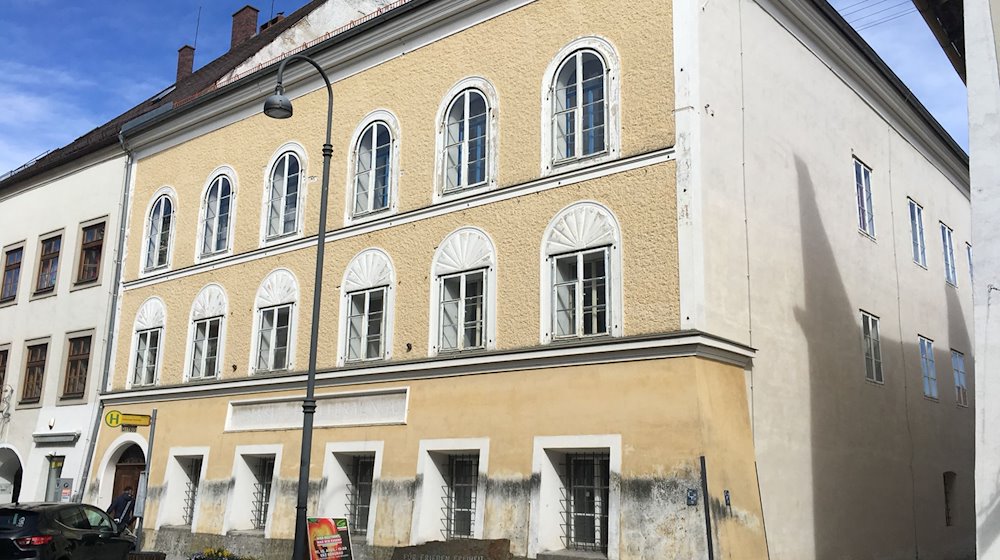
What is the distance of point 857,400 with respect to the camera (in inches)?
736

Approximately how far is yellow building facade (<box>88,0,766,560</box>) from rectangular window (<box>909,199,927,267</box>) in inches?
407

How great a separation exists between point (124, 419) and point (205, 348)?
257cm

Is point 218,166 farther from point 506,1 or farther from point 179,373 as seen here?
point 506,1

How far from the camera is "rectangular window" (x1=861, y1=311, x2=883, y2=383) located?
19547 millimetres

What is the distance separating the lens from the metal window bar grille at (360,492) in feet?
61.0

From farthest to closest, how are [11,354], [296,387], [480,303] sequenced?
1. [11,354]
2. [296,387]
3. [480,303]

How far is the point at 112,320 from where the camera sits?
26016mm

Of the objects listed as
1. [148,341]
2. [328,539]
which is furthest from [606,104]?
[148,341]

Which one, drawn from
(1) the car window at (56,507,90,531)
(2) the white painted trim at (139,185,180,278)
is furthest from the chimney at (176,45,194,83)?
(1) the car window at (56,507,90,531)

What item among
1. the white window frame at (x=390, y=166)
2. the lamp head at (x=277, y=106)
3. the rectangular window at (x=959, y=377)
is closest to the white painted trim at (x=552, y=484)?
the white window frame at (x=390, y=166)

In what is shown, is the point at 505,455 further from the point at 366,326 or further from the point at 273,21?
the point at 273,21

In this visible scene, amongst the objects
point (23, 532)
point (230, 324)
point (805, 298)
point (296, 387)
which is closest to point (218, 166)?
point (230, 324)

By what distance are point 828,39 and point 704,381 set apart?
A: 9.23m

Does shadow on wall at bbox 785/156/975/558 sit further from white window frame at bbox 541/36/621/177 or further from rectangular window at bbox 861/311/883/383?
white window frame at bbox 541/36/621/177
